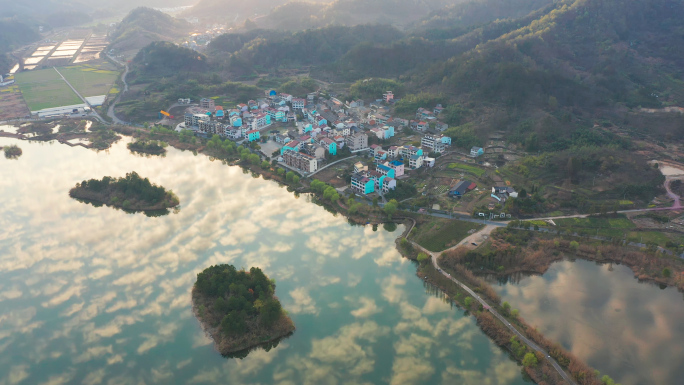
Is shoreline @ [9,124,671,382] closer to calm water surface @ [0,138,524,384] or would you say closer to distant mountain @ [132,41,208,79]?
calm water surface @ [0,138,524,384]

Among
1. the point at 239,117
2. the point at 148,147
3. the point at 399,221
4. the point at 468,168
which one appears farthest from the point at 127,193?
the point at 468,168

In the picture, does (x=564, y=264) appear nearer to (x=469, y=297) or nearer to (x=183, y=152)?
(x=469, y=297)

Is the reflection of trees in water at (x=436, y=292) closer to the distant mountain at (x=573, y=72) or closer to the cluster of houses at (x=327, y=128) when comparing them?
the cluster of houses at (x=327, y=128)

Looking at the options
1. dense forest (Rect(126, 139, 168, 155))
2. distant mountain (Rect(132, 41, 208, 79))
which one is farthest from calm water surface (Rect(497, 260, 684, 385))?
distant mountain (Rect(132, 41, 208, 79))

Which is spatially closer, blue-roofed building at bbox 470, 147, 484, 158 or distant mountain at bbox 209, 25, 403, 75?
blue-roofed building at bbox 470, 147, 484, 158

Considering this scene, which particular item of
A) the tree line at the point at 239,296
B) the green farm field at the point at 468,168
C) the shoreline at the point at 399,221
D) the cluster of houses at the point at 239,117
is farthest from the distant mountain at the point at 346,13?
the tree line at the point at 239,296

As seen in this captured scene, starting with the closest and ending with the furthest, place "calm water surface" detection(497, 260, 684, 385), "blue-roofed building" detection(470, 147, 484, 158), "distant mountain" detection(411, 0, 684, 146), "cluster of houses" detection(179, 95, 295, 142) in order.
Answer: "calm water surface" detection(497, 260, 684, 385) < "blue-roofed building" detection(470, 147, 484, 158) < "distant mountain" detection(411, 0, 684, 146) < "cluster of houses" detection(179, 95, 295, 142)

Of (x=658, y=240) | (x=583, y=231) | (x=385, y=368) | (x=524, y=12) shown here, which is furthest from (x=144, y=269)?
(x=524, y=12)
